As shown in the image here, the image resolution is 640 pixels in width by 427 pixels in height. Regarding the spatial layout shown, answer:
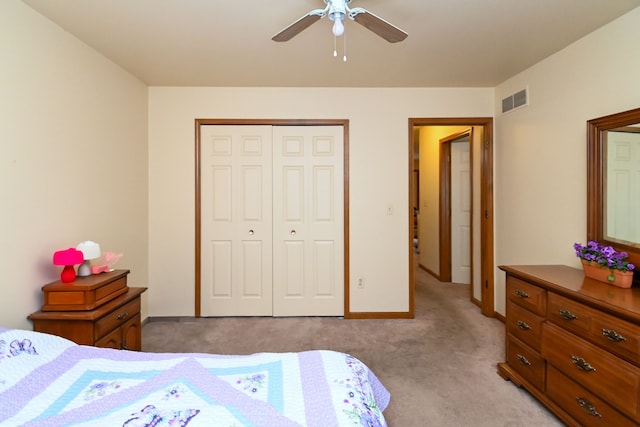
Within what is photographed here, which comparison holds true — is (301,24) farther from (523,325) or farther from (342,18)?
(523,325)

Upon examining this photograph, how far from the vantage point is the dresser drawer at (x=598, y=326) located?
146cm

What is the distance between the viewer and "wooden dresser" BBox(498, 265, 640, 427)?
149cm

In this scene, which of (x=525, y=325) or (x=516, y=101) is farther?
(x=516, y=101)

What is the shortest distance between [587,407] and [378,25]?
2171 millimetres

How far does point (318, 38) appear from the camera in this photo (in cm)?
231

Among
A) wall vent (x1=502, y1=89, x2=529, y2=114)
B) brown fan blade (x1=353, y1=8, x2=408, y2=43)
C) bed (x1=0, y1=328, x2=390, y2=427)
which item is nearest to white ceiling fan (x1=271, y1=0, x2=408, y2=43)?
brown fan blade (x1=353, y1=8, x2=408, y2=43)

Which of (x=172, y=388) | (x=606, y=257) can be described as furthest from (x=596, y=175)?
(x=172, y=388)

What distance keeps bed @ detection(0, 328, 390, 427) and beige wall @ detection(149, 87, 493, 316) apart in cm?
204

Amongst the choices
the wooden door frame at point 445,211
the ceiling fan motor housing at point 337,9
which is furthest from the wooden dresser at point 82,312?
the wooden door frame at point 445,211

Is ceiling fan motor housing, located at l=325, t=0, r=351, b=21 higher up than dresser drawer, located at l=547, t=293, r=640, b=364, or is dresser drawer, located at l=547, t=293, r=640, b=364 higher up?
ceiling fan motor housing, located at l=325, t=0, r=351, b=21

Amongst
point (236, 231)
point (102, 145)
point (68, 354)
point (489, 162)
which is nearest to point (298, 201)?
point (236, 231)

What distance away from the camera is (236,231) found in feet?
11.4

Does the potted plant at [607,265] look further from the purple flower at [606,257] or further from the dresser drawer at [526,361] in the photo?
the dresser drawer at [526,361]

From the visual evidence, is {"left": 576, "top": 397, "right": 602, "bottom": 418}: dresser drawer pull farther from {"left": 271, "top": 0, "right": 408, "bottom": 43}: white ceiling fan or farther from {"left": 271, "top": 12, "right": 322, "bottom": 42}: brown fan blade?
{"left": 271, "top": 12, "right": 322, "bottom": 42}: brown fan blade
